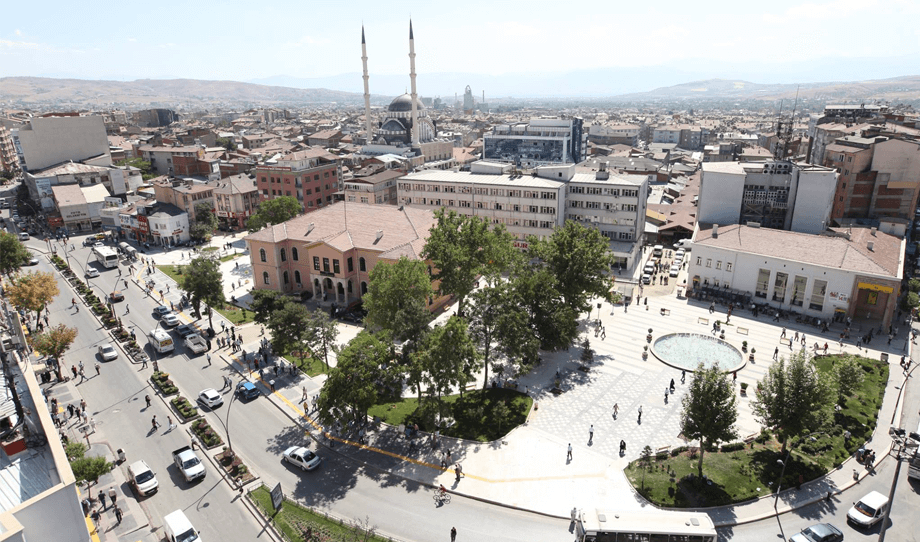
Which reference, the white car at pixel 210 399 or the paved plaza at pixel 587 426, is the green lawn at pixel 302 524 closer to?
the paved plaza at pixel 587 426

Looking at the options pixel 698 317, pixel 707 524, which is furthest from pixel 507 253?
pixel 707 524

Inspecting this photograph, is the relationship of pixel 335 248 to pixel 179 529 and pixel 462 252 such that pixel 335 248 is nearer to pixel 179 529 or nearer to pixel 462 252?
pixel 462 252

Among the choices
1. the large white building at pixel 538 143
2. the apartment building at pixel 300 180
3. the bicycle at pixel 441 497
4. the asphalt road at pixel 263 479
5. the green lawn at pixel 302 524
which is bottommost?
the asphalt road at pixel 263 479

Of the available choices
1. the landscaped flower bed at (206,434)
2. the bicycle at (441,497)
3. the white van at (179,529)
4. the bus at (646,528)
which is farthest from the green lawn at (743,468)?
the landscaped flower bed at (206,434)

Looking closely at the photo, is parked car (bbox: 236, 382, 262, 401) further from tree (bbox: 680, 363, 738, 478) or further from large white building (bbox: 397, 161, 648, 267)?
large white building (bbox: 397, 161, 648, 267)

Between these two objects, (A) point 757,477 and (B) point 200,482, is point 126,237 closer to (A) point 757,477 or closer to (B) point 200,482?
(B) point 200,482

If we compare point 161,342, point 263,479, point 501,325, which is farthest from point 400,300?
point 161,342

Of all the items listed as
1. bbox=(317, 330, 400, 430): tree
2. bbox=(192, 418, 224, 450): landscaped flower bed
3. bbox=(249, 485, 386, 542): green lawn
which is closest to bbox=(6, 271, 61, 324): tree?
bbox=(192, 418, 224, 450): landscaped flower bed
